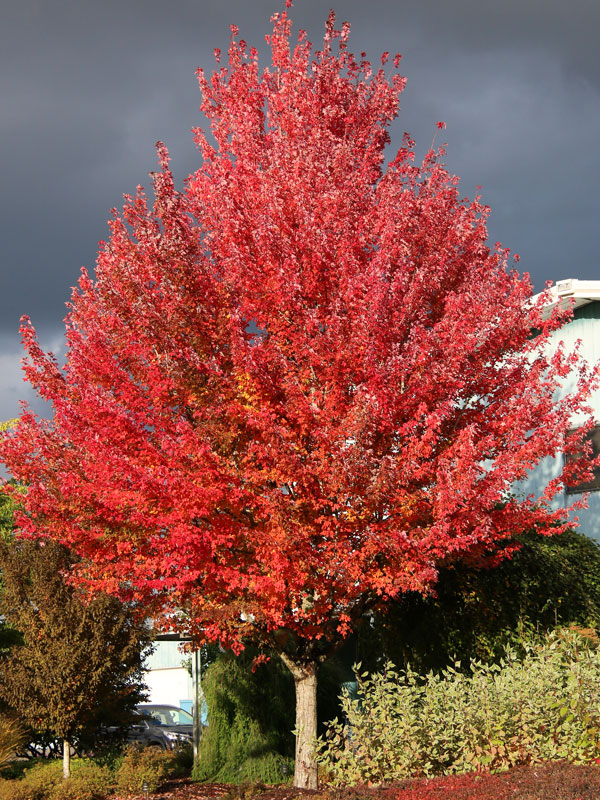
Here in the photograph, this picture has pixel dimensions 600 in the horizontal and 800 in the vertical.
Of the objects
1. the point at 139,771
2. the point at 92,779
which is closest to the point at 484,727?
the point at 139,771

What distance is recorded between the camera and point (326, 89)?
12.7 m

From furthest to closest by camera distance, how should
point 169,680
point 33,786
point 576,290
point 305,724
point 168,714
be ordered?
point 169,680 < point 168,714 < point 576,290 < point 33,786 < point 305,724

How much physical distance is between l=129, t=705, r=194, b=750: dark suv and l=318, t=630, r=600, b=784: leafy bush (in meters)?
13.2

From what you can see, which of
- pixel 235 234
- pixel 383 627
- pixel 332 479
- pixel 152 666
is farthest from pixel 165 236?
pixel 152 666

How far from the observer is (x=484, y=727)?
905 cm

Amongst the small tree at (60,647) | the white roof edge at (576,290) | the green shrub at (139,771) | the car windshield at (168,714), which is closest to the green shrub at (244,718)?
the green shrub at (139,771)

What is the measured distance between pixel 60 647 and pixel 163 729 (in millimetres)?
12823

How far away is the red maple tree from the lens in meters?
9.53

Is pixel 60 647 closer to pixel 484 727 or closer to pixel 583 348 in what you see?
pixel 484 727

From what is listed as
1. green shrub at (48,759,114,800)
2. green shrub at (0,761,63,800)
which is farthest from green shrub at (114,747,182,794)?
green shrub at (0,761,63,800)

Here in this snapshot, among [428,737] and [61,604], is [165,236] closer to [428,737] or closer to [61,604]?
[428,737]

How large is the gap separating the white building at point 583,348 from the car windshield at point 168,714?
63.0 ft

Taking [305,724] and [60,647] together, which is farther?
[60,647]

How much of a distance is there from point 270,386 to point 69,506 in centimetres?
359
